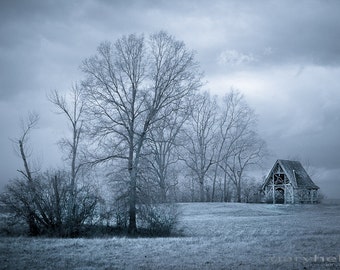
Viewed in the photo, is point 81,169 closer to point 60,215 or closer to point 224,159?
point 60,215

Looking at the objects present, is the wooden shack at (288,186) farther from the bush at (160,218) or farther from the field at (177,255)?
the field at (177,255)

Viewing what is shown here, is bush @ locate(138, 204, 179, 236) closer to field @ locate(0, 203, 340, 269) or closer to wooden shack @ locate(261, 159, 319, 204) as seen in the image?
field @ locate(0, 203, 340, 269)

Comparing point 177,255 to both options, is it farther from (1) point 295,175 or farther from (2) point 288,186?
(1) point 295,175

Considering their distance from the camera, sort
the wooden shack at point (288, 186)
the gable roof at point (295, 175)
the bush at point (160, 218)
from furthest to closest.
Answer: the gable roof at point (295, 175) → the wooden shack at point (288, 186) → the bush at point (160, 218)

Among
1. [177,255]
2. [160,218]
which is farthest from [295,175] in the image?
[177,255]

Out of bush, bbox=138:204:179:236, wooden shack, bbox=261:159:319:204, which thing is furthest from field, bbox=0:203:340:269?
wooden shack, bbox=261:159:319:204

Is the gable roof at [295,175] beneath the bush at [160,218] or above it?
above

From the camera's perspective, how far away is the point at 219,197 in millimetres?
58031

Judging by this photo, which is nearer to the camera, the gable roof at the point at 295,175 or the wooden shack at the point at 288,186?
the wooden shack at the point at 288,186

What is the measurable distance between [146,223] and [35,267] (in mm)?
11474

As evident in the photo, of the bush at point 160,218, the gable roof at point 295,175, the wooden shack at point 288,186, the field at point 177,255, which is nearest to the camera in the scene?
the field at point 177,255

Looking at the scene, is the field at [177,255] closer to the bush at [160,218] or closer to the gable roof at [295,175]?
the bush at [160,218]

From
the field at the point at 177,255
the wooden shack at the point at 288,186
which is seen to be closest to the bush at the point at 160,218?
the field at the point at 177,255

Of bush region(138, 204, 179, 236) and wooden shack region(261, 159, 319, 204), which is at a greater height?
wooden shack region(261, 159, 319, 204)
